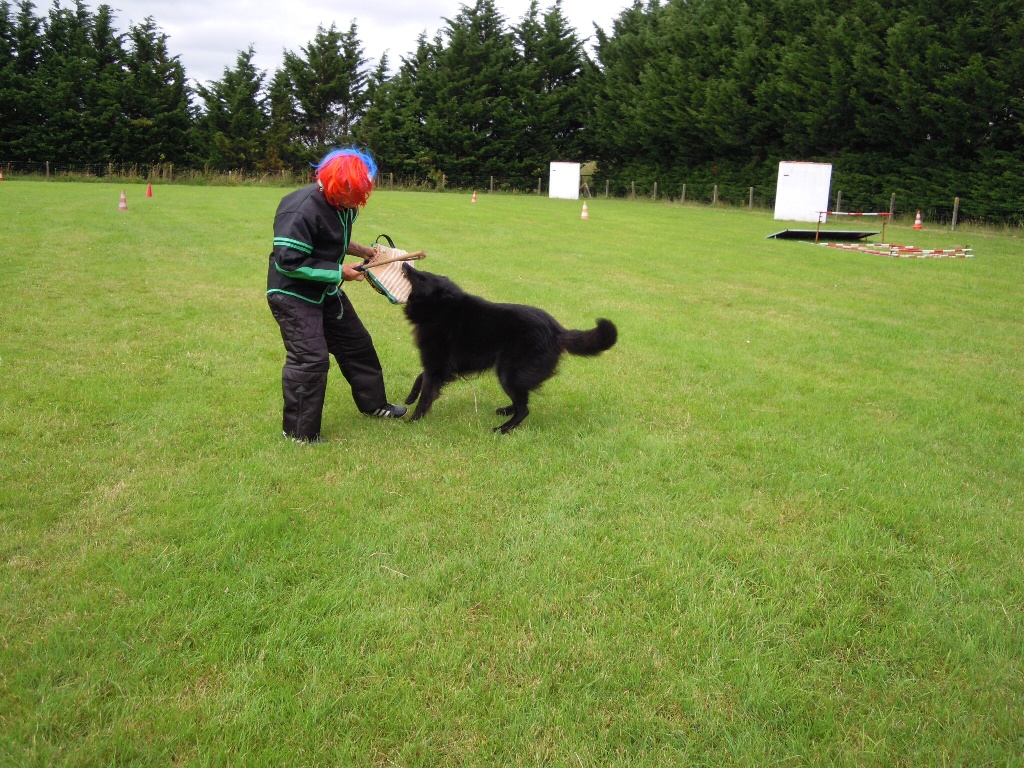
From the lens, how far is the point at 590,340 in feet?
15.8

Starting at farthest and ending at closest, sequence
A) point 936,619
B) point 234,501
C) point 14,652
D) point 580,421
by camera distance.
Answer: point 580,421 → point 234,501 → point 936,619 → point 14,652

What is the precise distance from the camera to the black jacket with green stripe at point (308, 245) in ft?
13.8

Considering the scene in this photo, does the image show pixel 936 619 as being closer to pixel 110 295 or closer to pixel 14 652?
pixel 14 652

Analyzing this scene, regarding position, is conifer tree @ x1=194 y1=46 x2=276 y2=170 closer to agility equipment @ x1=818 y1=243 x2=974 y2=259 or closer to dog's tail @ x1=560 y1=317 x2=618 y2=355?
agility equipment @ x1=818 y1=243 x2=974 y2=259

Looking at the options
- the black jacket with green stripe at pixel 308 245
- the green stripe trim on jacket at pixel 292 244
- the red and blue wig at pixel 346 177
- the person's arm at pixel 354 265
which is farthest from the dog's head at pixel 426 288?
the green stripe trim on jacket at pixel 292 244

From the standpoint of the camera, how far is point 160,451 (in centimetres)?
425

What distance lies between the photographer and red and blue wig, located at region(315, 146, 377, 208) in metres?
4.15

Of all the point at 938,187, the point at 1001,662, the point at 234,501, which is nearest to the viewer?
the point at 1001,662

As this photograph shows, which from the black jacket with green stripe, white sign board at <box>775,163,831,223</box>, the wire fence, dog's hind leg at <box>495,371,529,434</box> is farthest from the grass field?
the wire fence

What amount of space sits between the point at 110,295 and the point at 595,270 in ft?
23.7

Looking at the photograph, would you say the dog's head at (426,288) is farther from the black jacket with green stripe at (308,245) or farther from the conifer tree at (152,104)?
the conifer tree at (152,104)

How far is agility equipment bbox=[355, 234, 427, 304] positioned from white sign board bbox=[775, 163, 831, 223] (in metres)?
24.7

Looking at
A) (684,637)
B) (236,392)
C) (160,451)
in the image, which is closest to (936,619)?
(684,637)

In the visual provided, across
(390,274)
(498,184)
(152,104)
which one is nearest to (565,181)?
(498,184)
